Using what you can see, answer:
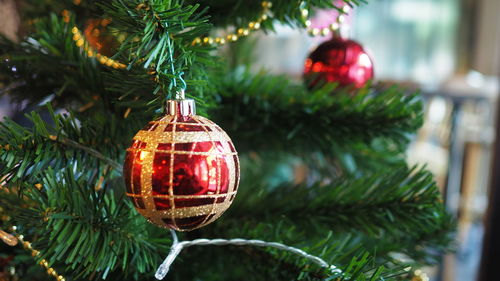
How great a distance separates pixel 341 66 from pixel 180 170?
0.80ft

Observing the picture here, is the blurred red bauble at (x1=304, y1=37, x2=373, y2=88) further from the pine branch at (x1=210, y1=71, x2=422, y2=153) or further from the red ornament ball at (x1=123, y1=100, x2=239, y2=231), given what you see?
the red ornament ball at (x1=123, y1=100, x2=239, y2=231)

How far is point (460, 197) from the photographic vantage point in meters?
1.83

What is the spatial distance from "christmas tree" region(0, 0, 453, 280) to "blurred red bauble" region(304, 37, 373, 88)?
0.01 metres

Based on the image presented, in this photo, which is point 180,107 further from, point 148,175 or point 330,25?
point 330,25

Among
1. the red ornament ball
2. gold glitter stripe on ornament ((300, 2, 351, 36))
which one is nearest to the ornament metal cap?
the red ornament ball

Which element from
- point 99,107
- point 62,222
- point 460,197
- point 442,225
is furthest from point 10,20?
point 460,197

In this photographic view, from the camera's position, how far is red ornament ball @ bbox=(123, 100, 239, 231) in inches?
8.6

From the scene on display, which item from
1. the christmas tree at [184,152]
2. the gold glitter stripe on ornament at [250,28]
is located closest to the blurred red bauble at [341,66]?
the christmas tree at [184,152]

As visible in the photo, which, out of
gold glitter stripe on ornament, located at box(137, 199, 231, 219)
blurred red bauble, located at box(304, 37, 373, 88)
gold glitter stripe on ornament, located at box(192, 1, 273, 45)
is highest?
gold glitter stripe on ornament, located at box(192, 1, 273, 45)

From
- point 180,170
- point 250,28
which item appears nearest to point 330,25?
point 250,28

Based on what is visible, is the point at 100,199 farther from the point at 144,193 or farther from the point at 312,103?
the point at 312,103

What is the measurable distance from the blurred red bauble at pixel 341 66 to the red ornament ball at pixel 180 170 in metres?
0.21

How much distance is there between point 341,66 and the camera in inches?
16.5

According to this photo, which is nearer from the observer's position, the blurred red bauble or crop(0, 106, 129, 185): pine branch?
crop(0, 106, 129, 185): pine branch
